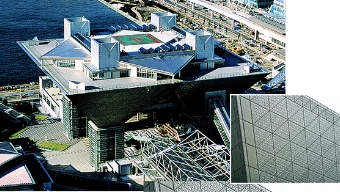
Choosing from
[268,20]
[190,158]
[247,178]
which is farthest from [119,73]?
[268,20]

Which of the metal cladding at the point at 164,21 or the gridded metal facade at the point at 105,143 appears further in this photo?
the metal cladding at the point at 164,21

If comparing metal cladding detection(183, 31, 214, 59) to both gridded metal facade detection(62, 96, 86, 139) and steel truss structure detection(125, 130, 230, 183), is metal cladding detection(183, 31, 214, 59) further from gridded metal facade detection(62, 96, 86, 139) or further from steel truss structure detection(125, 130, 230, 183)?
gridded metal facade detection(62, 96, 86, 139)

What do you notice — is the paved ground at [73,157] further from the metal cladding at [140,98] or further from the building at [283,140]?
the building at [283,140]

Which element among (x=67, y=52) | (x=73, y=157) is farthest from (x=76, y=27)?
(x=73, y=157)

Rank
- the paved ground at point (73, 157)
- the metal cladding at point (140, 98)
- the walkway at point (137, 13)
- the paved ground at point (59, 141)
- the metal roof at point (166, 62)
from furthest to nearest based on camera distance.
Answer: the walkway at point (137, 13) → the paved ground at point (59, 141) → the paved ground at point (73, 157) → the metal roof at point (166, 62) → the metal cladding at point (140, 98)

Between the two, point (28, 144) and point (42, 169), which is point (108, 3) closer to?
point (28, 144)

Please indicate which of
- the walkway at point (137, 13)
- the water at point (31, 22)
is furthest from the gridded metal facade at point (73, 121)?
the walkway at point (137, 13)

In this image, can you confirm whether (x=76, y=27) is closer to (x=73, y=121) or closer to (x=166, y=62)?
(x=73, y=121)

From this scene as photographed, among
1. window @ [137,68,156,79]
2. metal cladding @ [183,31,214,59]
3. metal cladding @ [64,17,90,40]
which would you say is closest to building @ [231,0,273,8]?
metal cladding @ [64,17,90,40]
